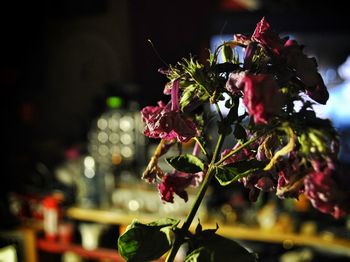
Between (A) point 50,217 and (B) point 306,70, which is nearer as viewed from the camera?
(B) point 306,70

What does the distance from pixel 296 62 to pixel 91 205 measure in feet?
9.75

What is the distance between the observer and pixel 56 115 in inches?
196

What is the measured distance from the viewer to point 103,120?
3.97 m

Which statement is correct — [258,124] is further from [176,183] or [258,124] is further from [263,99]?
[176,183]

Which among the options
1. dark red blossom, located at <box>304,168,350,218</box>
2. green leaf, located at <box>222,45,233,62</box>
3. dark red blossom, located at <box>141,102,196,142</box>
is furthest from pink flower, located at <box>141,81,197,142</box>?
dark red blossom, located at <box>304,168,350,218</box>

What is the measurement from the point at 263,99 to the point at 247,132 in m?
0.18

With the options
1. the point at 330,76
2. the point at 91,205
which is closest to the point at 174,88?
the point at 91,205

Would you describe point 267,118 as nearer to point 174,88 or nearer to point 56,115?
point 174,88

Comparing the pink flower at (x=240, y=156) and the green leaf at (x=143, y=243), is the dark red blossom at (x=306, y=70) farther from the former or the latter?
the green leaf at (x=143, y=243)

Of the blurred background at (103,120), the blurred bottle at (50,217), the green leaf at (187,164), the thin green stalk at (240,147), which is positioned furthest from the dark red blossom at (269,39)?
the blurred bottle at (50,217)

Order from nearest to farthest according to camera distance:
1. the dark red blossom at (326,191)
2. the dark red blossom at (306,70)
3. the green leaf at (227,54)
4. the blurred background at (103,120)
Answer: the dark red blossom at (326,191) < the dark red blossom at (306,70) < the green leaf at (227,54) < the blurred background at (103,120)

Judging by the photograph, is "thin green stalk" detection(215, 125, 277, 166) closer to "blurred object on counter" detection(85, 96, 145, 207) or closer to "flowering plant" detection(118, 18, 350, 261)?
"flowering plant" detection(118, 18, 350, 261)

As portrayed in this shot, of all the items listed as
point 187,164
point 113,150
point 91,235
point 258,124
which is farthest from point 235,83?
point 113,150

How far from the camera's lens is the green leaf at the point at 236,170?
2.54 feet
